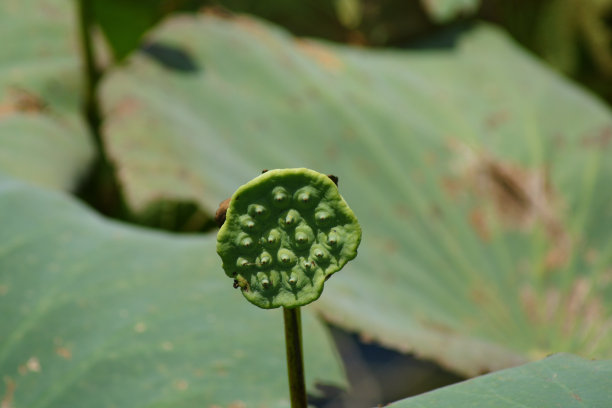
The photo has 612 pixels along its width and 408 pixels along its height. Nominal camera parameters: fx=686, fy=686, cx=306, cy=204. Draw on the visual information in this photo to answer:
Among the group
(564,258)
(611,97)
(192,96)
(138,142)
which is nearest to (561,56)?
(611,97)

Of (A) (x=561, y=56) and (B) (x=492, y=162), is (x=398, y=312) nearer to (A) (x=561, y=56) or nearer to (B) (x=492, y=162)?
(B) (x=492, y=162)

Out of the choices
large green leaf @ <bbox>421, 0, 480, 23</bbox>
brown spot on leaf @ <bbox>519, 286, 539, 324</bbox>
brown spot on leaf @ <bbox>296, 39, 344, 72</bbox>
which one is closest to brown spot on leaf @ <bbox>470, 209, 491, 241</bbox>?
brown spot on leaf @ <bbox>519, 286, 539, 324</bbox>

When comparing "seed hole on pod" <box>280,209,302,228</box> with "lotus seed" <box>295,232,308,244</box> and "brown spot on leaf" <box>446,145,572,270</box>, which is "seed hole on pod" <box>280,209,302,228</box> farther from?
"brown spot on leaf" <box>446,145,572,270</box>

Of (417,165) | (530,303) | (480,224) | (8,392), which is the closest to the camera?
(8,392)

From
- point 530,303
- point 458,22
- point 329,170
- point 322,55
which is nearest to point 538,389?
point 530,303

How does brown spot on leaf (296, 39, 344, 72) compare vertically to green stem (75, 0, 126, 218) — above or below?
above

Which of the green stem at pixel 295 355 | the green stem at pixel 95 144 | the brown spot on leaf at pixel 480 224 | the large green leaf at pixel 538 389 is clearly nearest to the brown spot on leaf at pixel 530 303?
the brown spot on leaf at pixel 480 224

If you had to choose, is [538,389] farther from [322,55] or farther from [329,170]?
[322,55]
